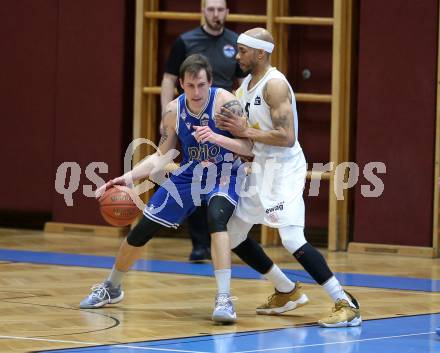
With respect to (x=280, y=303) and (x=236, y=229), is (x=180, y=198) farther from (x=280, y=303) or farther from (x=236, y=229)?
(x=280, y=303)

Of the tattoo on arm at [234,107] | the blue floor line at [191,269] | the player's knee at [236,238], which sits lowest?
the blue floor line at [191,269]

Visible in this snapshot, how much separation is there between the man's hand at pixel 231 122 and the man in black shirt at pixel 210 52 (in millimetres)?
2440

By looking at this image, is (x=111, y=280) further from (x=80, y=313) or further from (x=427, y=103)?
(x=427, y=103)

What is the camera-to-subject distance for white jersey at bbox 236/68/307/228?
20.4 feet

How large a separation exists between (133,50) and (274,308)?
16.0ft

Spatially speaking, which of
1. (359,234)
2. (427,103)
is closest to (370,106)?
(427,103)

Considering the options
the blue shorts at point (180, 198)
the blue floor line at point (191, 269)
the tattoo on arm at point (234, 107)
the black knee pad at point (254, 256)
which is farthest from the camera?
the blue floor line at point (191, 269)

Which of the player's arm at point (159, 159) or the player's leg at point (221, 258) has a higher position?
the player's arm at point (159, 159)

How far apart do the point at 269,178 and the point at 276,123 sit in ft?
1.01

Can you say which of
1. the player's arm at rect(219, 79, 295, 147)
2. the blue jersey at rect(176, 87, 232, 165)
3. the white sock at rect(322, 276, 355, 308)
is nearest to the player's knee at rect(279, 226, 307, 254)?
the white sock at rect(322, 276, 355, 308)

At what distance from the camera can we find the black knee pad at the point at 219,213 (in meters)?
6.18

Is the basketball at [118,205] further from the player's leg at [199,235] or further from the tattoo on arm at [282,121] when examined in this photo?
the player's leg at [199,235]

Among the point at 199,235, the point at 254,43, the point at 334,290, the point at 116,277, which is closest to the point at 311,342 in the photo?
Answer: the point at 334,290

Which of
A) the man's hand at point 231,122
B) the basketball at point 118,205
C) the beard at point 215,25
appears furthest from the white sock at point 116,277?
the beard at point 215,25
